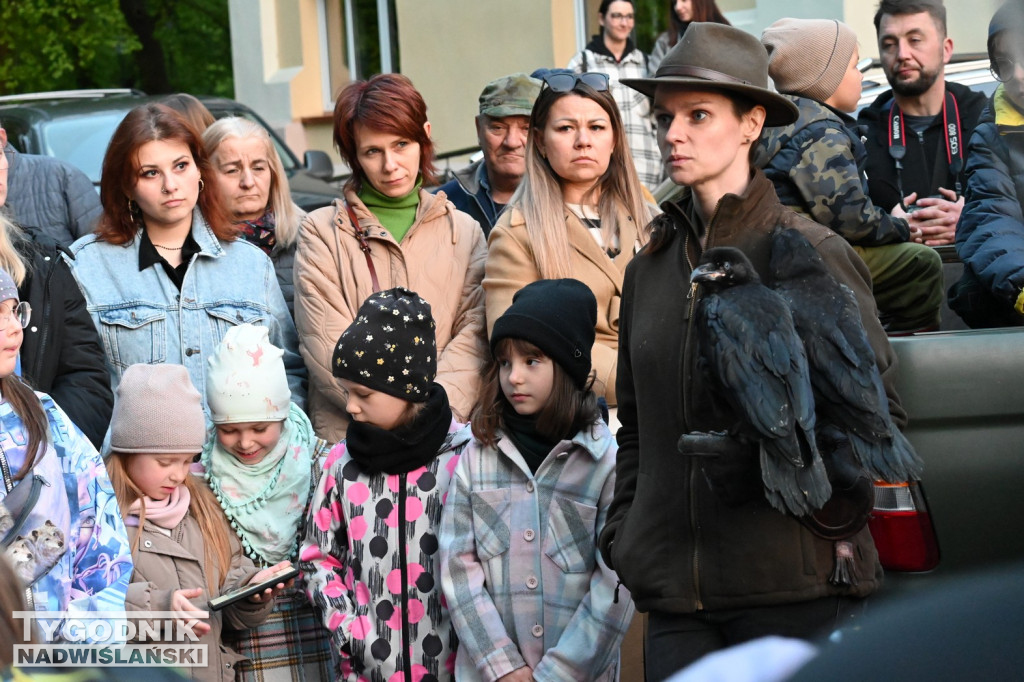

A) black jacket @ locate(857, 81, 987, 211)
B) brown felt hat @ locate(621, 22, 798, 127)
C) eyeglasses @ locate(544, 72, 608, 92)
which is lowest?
black jacket @ locate(857, 81, 987, 211)

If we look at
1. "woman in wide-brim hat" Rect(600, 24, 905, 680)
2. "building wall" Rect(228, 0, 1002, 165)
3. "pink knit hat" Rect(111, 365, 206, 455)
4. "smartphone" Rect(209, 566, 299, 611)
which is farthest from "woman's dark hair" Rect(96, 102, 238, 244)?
"building wall" Rect(228, 0, 1002, 165)

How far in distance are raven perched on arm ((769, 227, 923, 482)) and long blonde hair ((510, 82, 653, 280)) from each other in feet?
5.90

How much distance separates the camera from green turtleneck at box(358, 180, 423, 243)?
5098 mm

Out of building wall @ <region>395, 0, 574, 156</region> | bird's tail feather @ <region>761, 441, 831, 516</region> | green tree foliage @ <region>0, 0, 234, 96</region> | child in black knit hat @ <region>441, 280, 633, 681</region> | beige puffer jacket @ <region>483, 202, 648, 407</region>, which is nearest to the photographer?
bird's tail feather @ <region>761, 441, 831, 516</region>

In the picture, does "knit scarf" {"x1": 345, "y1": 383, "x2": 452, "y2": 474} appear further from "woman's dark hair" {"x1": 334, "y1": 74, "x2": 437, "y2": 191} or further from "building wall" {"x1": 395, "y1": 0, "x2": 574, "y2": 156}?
"building wall" {"x1": 395, "y1": 0, "x2": 574, "y2": 156}

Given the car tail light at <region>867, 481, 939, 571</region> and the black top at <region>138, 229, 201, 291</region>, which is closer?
the car tail light at <region>867, 481, 939, 571</region>

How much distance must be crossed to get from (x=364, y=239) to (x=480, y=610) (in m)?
1.68

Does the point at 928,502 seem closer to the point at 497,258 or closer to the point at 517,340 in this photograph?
the point at 517,340

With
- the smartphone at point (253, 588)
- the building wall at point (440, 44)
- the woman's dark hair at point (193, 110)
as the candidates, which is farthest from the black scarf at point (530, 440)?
the building wall at point (440, 44)

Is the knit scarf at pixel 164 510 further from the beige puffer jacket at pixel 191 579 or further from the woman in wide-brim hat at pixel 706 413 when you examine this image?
the woman in wide-brim hat at pixel 706 413

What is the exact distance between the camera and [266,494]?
4367 mm

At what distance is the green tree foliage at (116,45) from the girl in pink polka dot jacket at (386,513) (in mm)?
16984

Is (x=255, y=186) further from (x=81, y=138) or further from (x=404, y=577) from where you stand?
(x=81, y=138)

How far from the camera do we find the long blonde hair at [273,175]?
575 cm
